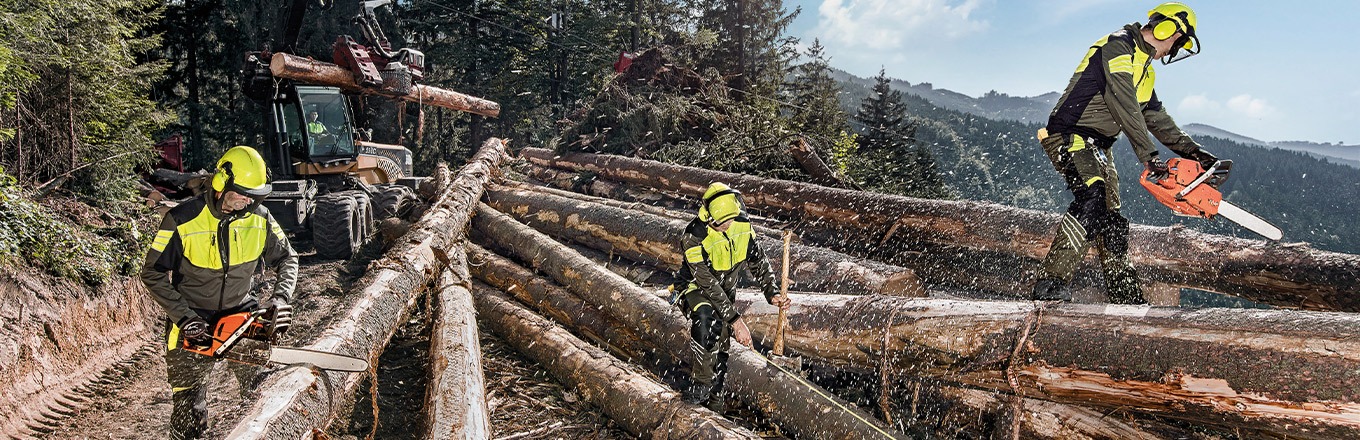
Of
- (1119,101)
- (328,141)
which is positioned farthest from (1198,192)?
(328,141)

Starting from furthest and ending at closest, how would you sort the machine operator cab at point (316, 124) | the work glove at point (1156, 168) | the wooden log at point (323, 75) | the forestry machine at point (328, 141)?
the machine operator cab at point (316, 124) → the wooden log at point (323, 75) → the forestry machine at point (328, 141) → the work glove at point (1156, 168)

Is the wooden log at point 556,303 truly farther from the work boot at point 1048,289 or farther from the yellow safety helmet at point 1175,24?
the yellow safety helmet at point 1175,24

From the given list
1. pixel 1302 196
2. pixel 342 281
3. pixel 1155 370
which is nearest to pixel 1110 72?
pixel 1155 370

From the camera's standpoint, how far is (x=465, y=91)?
→ 89.7 feet

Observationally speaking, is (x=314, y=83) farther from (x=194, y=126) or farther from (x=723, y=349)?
(x=194, y=126)

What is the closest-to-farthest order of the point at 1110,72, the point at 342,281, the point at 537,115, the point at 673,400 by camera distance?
1. the point at 673,400
2. the point at 1110,72
3. the point at 342,281
4. the point at 537,115

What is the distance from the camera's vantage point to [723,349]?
432 cm

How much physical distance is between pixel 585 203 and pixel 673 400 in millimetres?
4730

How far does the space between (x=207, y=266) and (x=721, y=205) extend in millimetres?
2974

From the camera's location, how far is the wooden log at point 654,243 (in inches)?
209

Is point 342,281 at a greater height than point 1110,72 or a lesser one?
lesser

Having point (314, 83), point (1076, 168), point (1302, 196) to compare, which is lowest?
point (1302, 196)

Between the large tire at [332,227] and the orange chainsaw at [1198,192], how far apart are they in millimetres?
8420

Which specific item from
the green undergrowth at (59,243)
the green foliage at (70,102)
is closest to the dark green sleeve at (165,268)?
the green undergrowth at (59,243)
